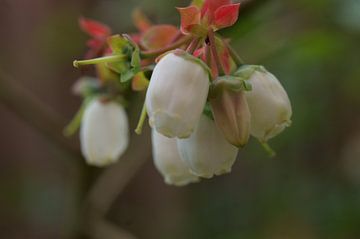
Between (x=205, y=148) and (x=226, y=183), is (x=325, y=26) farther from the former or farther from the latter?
(x=226, y=183)

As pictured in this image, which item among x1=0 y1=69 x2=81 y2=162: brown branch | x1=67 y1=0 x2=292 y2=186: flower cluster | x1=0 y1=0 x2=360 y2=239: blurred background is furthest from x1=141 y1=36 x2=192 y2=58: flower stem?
x1=0 y1=69 x2=81 y2=162: brown branch

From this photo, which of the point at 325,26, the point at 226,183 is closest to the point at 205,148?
the point at 325,26

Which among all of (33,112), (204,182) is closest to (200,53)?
(33,112)

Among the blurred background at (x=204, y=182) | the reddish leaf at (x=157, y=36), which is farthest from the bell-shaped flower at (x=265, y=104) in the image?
the blurred background at (x=204, y=182)

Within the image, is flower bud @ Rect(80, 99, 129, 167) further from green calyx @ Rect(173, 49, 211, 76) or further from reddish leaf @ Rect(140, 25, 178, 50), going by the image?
green calyx @ Rect(173, 49, 211, 76)

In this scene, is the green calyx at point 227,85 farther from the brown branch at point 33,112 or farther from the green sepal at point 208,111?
A: the brown branch at point 33,112
